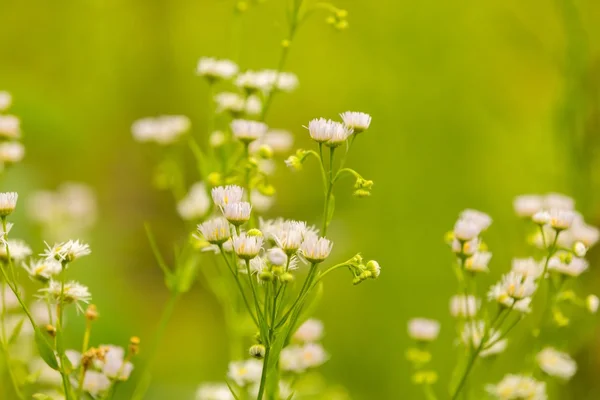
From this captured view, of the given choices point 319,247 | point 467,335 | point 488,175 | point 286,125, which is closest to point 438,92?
point 488,175

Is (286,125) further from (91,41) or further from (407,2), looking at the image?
(91,41)

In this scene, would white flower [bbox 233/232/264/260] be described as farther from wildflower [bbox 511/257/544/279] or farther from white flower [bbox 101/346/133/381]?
wildflower [bbox 511/257/544/279]

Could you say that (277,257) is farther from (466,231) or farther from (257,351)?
(466,231)

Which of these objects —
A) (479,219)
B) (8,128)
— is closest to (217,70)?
(8,128)

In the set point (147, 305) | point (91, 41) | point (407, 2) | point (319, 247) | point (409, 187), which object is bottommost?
point (319, 247)

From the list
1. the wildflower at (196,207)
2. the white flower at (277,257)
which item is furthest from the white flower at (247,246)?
the wildflower at (196,207)

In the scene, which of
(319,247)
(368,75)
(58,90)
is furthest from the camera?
(58,90)

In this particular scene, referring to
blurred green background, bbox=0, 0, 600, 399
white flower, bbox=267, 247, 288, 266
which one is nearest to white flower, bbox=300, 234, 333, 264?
white flower, bbox=267, 247, 288, 266
